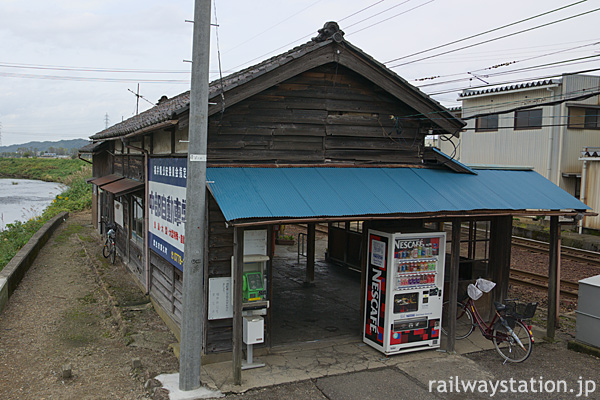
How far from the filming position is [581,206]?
8742 mm

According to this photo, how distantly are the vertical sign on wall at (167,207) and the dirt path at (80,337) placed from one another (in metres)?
1.49

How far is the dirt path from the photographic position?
6766mm

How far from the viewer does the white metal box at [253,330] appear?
22.8 feet

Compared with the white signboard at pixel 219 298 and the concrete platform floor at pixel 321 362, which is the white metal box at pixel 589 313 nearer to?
the concrete platform floor at pixel 321 362

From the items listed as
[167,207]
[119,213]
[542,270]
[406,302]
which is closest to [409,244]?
[406,302]

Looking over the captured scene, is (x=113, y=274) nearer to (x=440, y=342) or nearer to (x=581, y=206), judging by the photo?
(x=440, y=342)

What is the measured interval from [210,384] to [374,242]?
3.46m

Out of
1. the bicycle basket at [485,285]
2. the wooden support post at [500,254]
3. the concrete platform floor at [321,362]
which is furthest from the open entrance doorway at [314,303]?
the wooden support post at [500,254]

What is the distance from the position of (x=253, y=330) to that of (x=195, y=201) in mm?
2098

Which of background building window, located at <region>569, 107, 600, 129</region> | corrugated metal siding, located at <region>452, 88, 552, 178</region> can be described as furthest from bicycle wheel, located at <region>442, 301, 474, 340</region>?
background building window, located at <region>569, 107, 600, 129</region>

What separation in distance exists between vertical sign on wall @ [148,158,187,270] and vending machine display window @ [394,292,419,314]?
3707 mm

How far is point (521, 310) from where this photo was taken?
26.9 ft

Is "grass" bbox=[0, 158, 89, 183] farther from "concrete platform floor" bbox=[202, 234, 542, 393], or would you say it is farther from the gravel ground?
the gravel ground

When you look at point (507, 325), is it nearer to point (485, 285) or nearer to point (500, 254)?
point (485, 285)
